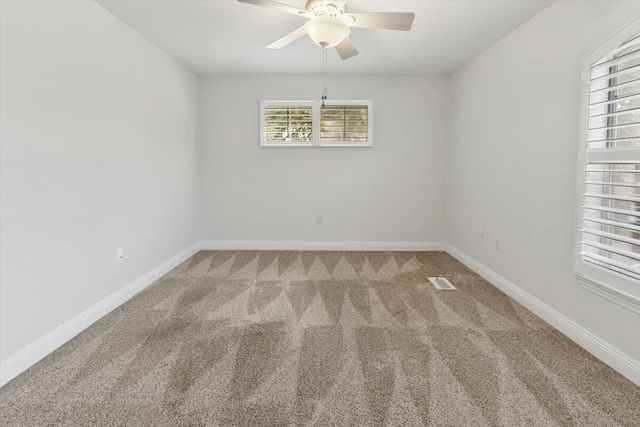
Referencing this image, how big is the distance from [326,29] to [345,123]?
2.43m

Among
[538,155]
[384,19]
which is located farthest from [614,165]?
[384,19]

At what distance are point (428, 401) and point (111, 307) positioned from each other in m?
2.52

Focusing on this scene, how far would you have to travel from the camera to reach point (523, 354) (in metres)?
2.05

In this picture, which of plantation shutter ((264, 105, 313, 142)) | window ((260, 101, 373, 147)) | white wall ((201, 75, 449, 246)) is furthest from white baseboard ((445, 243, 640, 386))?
plantation shutter ((264, 105, 313, 142))

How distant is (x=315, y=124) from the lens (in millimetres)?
4625

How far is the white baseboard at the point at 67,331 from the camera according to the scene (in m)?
1.82

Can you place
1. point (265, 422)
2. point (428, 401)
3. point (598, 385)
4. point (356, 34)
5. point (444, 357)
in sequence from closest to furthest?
1. point (265, 422)
2. point (428, 401)
3. point (598, 385)
4. point (444, 357)
5. point (356, 34)

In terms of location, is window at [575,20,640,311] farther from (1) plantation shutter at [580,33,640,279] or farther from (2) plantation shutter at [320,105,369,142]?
(2) plantation shutter at [320,105,369,142]

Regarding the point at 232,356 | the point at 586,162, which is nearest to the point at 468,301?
the point at 586,162

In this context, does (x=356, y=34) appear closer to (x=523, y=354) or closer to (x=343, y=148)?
(x=343, y=148)

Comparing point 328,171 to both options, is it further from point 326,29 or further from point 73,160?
point 73,160

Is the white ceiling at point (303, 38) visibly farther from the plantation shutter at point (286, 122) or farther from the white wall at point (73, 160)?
the plantation shutter at point (286, 122)

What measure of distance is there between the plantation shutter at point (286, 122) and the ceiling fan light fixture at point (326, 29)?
7.60 ft

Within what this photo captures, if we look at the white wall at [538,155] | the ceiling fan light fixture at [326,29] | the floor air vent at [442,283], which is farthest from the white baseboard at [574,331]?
the ceiling fan light fixture at [326,29]
